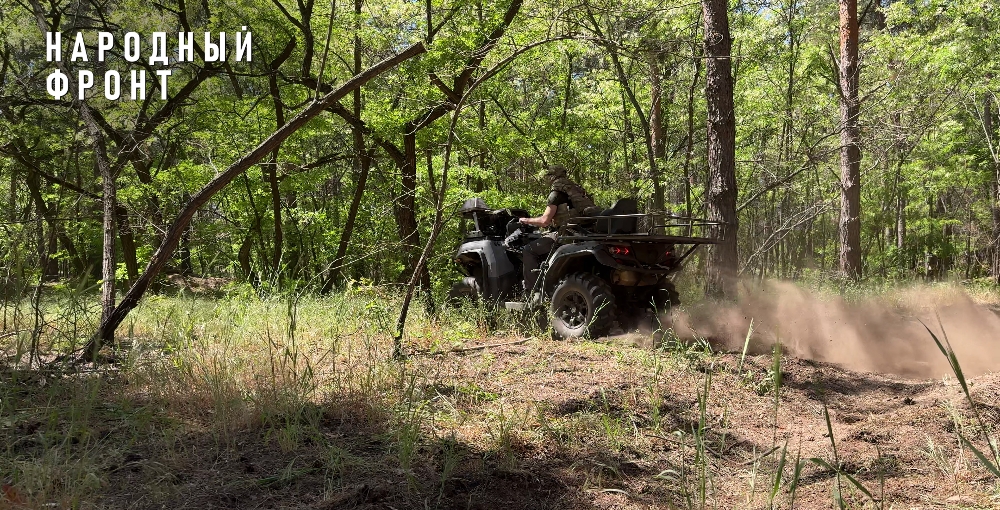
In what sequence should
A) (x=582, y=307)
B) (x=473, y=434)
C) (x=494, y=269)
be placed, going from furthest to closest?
1. (x=494, y=269)
2. (x=582, y=307)
3. (x=473, y=434)

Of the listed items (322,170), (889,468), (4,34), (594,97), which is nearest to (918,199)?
(594,97)

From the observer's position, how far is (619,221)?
666cm

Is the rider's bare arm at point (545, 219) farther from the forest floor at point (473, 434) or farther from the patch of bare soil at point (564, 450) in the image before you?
the patch of bare soil at point (564, 450)

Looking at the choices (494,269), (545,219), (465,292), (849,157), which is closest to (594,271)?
(545,219)

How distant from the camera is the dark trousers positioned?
7398 mm

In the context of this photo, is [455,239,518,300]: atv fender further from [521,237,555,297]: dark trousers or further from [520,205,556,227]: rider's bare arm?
[520,205,556,227]: rider's bare arm

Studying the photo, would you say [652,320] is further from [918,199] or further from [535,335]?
[918,199]

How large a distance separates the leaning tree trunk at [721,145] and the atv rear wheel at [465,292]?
296 centimetres

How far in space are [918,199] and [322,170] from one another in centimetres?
1812

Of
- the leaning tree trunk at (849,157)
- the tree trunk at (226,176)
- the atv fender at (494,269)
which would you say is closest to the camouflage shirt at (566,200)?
the atv fender at (494,269)

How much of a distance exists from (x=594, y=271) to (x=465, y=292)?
2038 mm

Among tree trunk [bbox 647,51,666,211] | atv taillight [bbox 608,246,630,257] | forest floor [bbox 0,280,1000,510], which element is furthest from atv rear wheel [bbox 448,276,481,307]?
tree trunk [bbox 647,51,666,211]

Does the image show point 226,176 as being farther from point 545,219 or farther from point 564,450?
point 545,219

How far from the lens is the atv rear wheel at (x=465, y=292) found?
811 cm
